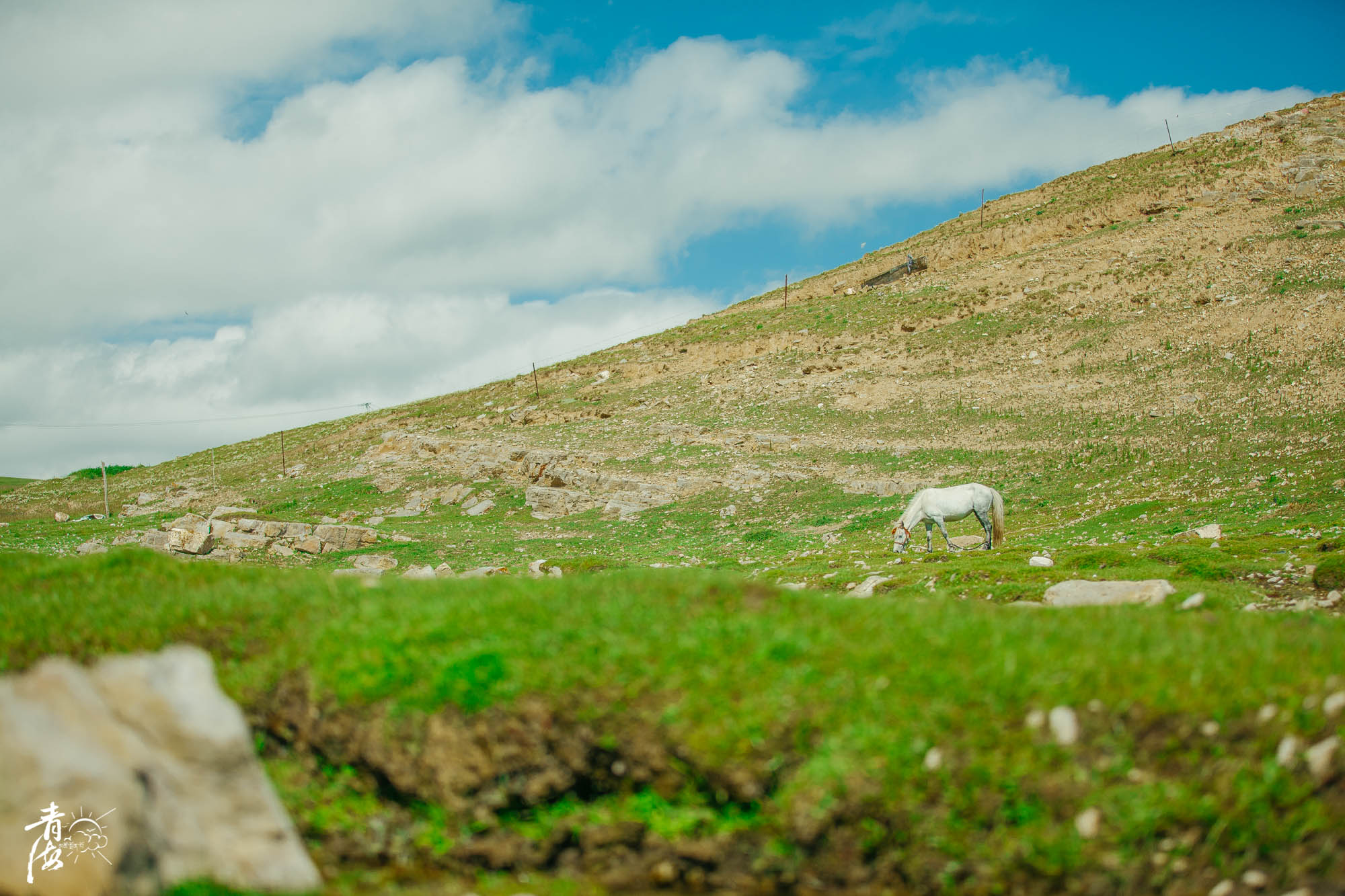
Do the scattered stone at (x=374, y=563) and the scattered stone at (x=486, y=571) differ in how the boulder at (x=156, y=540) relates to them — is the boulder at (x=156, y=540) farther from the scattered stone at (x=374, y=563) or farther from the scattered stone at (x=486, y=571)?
the scattered stone at (x=486, y=571)

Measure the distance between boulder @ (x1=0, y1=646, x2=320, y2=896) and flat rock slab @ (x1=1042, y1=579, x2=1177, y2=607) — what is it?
10.7 m

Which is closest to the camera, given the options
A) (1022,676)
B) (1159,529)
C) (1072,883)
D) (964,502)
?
(1072,883)

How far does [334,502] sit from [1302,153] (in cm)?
8095

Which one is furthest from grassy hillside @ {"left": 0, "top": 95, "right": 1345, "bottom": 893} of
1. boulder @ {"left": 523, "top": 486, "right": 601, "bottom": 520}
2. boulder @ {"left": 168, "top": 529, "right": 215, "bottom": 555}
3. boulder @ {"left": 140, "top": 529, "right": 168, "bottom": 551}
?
boulder @ {"left": 523, "top": 486, "right": 601, "bottom": 520}

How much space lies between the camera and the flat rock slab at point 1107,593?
463 inches

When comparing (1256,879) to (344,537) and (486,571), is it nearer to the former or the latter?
(486,571)

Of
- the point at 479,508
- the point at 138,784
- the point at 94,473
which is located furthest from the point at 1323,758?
the point at 94,473

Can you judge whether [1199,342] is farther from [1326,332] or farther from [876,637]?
[876,637]

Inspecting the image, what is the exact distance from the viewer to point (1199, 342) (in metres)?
44.2

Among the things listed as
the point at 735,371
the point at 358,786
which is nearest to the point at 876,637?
the point at 358,786

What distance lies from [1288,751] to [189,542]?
1506 inches

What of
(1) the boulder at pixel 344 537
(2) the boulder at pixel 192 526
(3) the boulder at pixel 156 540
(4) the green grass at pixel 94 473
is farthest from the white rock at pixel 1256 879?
(4) the green grass at pixel 94 473

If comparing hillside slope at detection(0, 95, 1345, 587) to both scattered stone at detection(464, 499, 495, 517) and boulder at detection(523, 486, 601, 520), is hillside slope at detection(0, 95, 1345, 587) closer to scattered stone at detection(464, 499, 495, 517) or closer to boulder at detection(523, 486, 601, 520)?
boulder at detection(523, 486, 601, 520)

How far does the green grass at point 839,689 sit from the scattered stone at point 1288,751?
7cm
